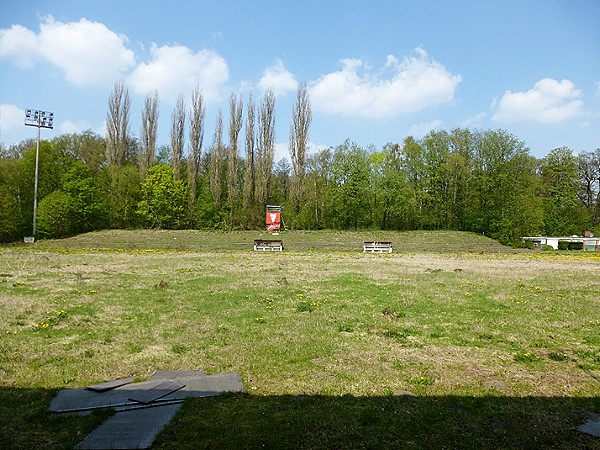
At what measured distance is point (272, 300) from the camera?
37.0ft

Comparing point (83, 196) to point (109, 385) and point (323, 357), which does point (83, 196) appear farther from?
point (323, 357)

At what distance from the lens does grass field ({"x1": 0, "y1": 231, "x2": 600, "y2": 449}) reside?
4129mm

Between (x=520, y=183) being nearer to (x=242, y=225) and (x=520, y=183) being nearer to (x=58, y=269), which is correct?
(x=242, y=225)

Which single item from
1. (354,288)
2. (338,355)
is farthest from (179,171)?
(338,355)

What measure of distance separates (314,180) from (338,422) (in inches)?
2139

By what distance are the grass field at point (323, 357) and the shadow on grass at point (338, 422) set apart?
0.06ft

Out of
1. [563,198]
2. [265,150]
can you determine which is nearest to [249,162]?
[265,150]

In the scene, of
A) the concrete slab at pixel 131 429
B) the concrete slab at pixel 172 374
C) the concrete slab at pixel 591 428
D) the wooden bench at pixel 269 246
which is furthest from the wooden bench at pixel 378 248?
the concrete slab at pixel 131 429

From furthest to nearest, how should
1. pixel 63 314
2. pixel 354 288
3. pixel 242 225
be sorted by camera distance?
1. pixel 242 225
2. pixel 354 288
3. pixel 63 314

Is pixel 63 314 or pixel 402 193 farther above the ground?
pixel 402 193

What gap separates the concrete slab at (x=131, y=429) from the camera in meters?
3.72

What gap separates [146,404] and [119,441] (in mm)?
838

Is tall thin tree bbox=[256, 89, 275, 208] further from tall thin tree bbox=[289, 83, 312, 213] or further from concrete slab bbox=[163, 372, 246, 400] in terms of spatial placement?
concrete slab bbox=[163, 372, 246, 400]

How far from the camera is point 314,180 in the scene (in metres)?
58.0
